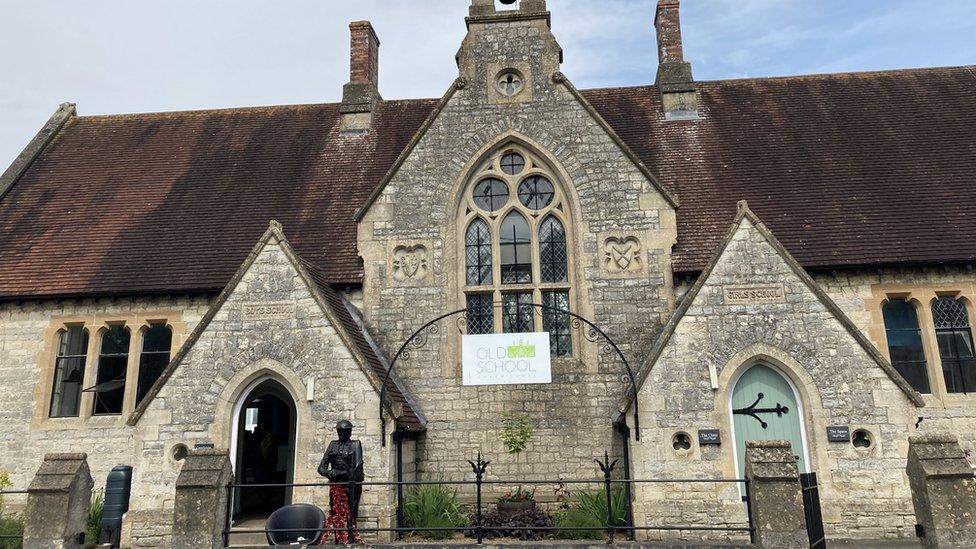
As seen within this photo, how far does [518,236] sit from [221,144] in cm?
952

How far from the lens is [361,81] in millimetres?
18812

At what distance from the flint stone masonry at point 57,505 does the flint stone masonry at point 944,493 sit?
11474 millimetres

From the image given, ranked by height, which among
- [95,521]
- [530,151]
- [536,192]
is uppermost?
[530,151]

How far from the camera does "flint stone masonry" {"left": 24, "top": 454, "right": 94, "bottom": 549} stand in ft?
32.0

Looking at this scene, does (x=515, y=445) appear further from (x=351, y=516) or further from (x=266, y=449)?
(x=266, y=449)

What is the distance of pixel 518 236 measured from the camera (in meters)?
14.3

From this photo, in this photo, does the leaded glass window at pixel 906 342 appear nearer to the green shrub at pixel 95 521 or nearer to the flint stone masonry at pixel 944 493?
the flint stone masonry at pixel 944 493

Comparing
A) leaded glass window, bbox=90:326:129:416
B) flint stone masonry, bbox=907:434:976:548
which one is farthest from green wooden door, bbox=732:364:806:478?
leaded glass window, bbox=90:326:129:416

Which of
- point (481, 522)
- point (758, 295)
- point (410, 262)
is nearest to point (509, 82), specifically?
point (410, 262)

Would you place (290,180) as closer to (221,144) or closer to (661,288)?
(221,144)

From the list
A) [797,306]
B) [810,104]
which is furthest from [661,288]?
[810,104]

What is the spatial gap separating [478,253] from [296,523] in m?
6.48

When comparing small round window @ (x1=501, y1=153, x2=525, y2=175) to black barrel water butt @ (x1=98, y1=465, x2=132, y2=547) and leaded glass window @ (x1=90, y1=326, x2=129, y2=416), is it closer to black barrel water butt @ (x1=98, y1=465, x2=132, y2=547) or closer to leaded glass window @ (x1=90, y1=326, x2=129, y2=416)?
leaded glass window @ (x1=90, y1=326, x2=129, y2=416)

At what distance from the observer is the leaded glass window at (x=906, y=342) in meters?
13.1
